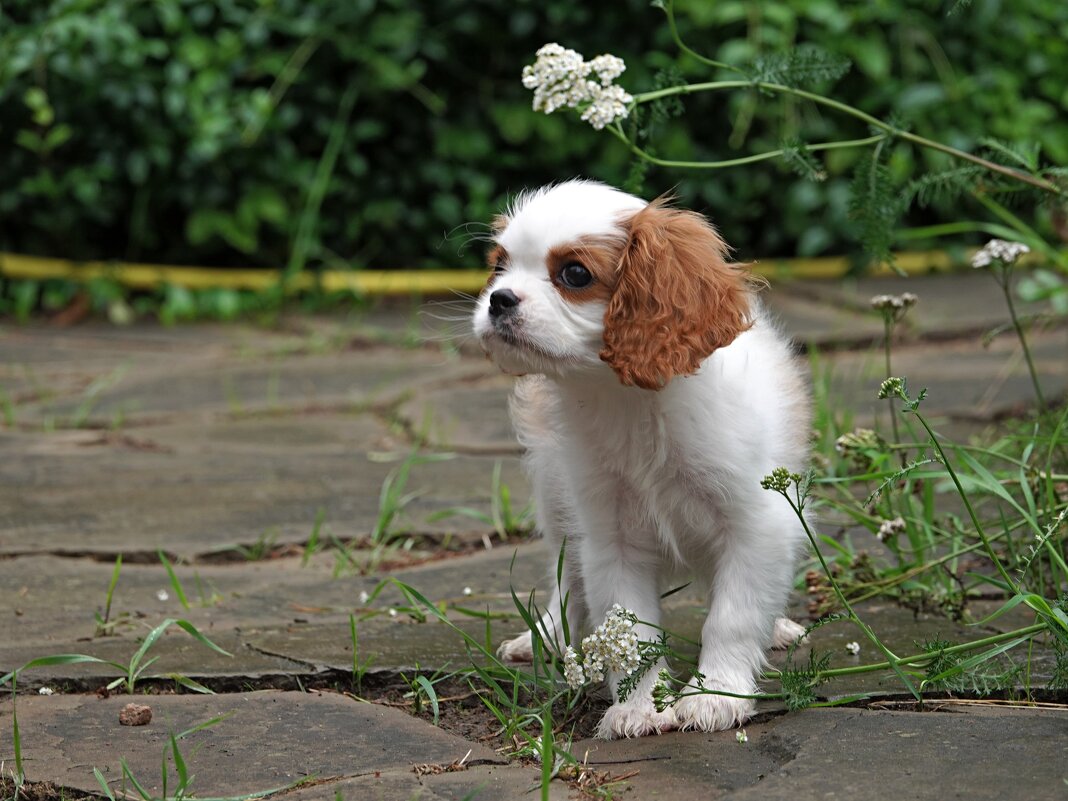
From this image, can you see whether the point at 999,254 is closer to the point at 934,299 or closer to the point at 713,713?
the point at 713,713

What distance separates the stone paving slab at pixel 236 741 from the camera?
2.02 meters

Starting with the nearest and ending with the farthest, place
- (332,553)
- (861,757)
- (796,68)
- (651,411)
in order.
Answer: (861,757) < (651,411) < (796,68) < (332,553)

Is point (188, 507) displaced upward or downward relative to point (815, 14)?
downward

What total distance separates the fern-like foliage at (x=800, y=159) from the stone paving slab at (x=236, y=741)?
1.28 metres

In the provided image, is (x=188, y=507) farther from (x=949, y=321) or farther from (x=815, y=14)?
(x=815, y=14)

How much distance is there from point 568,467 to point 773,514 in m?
0.38

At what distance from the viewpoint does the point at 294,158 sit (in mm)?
6875

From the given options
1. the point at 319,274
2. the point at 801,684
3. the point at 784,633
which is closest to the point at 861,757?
the point at 801,684

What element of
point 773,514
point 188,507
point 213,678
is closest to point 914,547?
point 773,514

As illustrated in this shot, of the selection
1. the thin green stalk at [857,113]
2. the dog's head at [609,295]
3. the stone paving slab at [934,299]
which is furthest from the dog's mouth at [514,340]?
the stone paving slab at [934,299]

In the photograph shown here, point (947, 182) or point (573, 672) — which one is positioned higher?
point (947, 182)

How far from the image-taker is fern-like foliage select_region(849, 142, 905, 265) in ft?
9.44

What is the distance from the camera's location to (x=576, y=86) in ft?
8.59

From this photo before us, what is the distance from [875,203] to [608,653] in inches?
46.5
